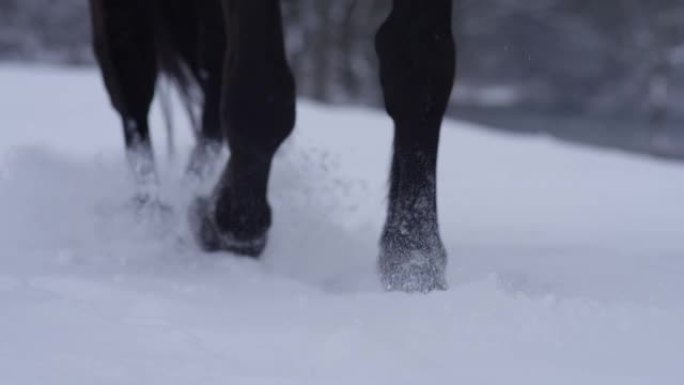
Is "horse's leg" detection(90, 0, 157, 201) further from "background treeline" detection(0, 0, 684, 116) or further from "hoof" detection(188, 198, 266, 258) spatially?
"background treeline" detection(0, 0, 684, 116)

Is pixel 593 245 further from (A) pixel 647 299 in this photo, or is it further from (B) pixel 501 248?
(A) pixel 647 299

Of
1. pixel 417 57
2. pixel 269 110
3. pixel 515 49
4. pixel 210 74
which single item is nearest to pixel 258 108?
pixel 269 110

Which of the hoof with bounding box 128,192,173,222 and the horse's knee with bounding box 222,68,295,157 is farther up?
the horse's knee with bounding box 222,68,295,157

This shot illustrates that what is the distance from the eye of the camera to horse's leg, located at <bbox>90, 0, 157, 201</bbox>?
339cm

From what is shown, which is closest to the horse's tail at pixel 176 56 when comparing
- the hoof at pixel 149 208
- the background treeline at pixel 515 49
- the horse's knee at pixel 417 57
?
the hoof at pixel 149 208

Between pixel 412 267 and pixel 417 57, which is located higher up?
pixel 417 57

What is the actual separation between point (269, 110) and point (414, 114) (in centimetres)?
43

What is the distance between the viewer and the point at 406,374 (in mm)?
1738

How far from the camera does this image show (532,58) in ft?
39.9

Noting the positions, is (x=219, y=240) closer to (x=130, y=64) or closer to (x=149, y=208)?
(x=149, y=208)

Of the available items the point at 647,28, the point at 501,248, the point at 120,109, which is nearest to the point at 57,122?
the point at 120,109

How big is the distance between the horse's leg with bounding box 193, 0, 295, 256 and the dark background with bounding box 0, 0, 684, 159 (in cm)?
893

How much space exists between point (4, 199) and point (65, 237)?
388 mm

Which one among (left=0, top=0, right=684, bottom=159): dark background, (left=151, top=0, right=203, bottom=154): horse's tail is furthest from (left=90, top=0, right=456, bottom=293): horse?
(left=0, top=0, right=684, bottom=159): dark background
